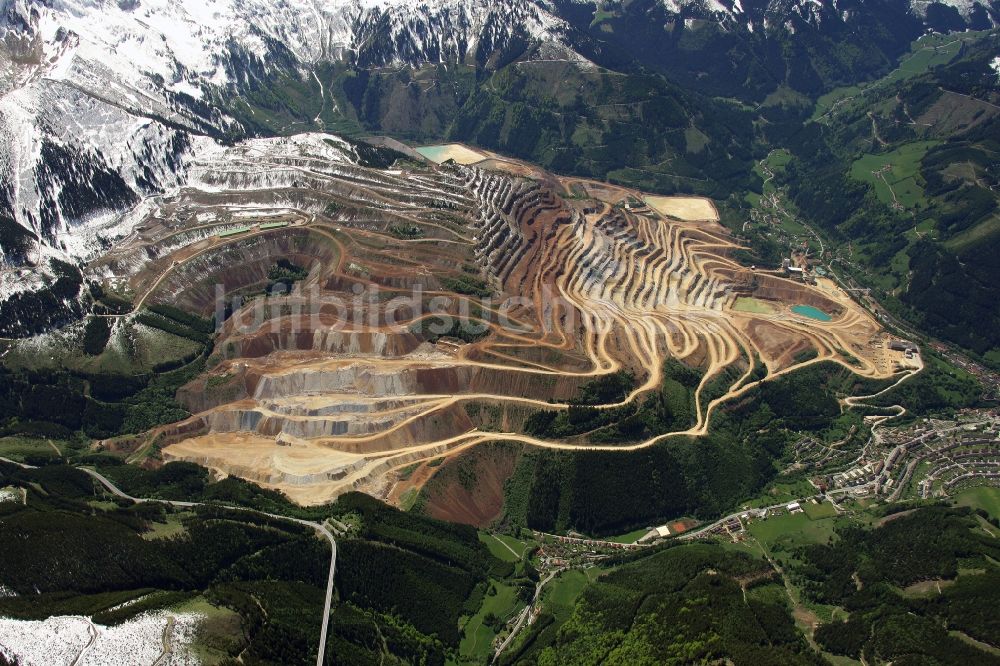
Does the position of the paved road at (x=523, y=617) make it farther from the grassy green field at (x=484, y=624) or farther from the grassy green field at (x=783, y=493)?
the grassy green field at (x=783, y=493)

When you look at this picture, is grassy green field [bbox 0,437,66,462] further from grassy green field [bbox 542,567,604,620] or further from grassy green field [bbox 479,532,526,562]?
grassy green field [bbox 542,567,604,620]

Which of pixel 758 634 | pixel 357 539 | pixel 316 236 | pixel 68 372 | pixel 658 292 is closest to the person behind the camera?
pixel 758 634

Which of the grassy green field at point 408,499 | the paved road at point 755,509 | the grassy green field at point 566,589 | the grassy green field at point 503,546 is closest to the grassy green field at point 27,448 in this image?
the grassy green field at point 408,499

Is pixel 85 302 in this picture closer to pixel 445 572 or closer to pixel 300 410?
pixel 300 410

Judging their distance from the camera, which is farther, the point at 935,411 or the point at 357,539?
the point at 935,411

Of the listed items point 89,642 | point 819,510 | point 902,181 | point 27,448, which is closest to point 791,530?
point 819,510

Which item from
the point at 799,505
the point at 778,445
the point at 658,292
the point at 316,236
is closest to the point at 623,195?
the point at 658,292

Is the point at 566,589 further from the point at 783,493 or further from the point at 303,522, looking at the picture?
the point at 783,493
